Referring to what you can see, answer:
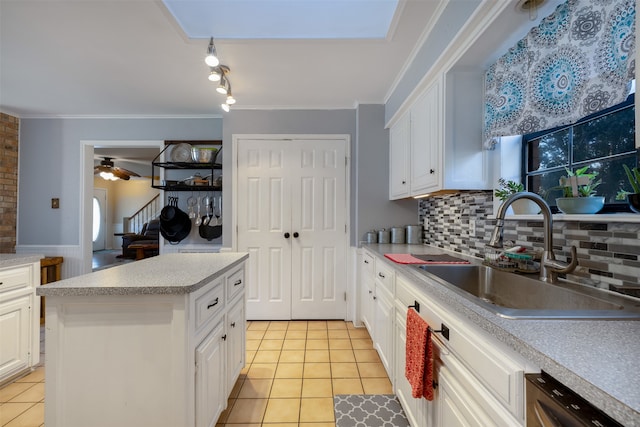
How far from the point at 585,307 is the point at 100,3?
2760 millimetres

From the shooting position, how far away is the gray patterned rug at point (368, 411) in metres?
1.56

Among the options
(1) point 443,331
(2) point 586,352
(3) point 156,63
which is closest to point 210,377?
(1) point 443,331

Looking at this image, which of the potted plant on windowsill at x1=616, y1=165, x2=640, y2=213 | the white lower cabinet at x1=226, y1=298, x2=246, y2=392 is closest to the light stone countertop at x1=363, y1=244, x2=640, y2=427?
the potted plant on windowsill at x1=616, y1=165, x2=640, y2=213

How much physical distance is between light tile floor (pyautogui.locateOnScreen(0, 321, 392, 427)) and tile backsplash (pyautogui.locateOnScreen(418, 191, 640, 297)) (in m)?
1.22

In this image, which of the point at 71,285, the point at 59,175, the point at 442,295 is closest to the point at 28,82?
the point at 59,175

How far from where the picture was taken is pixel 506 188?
161 cm

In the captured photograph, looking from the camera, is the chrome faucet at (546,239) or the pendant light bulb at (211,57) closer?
the chrome faucet at (546,239)

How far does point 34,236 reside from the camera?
3.27 m

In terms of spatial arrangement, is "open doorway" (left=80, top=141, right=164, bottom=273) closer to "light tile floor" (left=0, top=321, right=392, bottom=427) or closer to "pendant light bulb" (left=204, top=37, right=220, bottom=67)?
"light tile floor" (left=0, top=321, right=392, bottom=427)

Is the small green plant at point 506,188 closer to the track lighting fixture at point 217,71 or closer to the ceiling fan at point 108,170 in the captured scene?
the track lighting fixture at point 217,71

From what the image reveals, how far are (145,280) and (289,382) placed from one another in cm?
129

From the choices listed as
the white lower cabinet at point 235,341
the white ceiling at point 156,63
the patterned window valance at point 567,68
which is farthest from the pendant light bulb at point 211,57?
the patterned window valance at point 567,68

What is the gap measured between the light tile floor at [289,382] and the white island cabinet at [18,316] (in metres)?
0.12

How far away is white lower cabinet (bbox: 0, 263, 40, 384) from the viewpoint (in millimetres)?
1857
